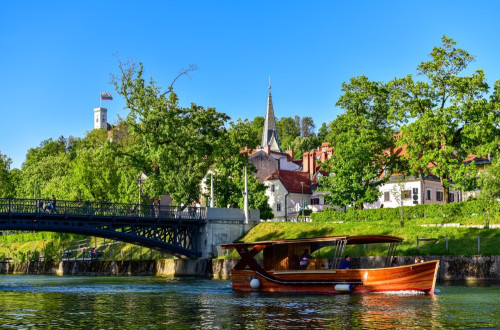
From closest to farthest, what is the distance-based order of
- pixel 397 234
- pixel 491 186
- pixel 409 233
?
1. pixel 491 186
2. pixel 409 233
3. pixel 397 234

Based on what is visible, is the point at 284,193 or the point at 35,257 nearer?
the point at 35,257

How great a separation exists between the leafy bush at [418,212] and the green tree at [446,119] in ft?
7.15

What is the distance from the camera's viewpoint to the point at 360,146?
77250 mm

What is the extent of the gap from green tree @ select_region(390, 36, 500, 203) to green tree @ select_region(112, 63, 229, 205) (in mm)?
22888

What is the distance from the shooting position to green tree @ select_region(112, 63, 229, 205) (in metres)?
75.4

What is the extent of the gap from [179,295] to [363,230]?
27929 millimetres

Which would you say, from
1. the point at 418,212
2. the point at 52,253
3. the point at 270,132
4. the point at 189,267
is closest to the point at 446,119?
the point at 418,212

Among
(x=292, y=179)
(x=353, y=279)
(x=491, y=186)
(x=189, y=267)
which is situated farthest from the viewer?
(x=292, y=179)

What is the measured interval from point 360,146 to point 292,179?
33.5 metres

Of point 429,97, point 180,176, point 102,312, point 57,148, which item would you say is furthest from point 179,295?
point 57,148

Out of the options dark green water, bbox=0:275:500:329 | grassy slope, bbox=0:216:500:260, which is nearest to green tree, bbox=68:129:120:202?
grassy slope, bbox=0:216:500:260

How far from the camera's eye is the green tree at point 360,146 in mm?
77625

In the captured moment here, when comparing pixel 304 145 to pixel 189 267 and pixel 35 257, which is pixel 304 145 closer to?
pixel 35 257

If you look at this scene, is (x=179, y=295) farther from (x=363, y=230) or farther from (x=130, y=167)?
(x=130, y=167)
